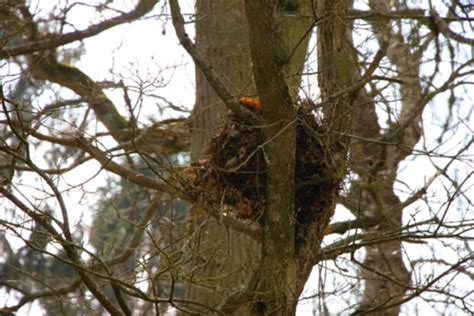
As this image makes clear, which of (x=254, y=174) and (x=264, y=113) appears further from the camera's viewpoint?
(x=254, y=174)

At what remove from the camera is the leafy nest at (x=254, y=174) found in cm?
416

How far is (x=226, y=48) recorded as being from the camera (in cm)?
624

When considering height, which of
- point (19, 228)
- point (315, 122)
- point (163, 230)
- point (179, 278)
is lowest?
point (179, 278)

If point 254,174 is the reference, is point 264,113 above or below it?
above

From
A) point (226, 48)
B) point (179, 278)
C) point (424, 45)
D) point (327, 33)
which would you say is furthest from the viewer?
point (226, 48)

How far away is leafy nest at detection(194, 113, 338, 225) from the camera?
4164 millimetres

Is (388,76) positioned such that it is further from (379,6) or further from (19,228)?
(19,228)

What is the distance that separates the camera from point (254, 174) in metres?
4.18

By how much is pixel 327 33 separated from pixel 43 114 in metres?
1.73

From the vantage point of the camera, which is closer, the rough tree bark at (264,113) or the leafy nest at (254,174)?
the rough tree bark at (264,113)

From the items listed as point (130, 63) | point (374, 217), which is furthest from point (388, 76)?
point (130, 63)

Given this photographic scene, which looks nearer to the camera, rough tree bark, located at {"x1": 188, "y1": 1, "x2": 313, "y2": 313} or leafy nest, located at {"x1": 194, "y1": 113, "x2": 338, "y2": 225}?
rough tree bark, located at {"x1": 188, "y1": 1, "x2": 313, "y2": 313}

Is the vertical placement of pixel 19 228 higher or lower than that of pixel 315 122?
lower

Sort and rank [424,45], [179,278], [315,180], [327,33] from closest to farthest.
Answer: [179,278]
[315,180]
[327,33]
[424,45]
